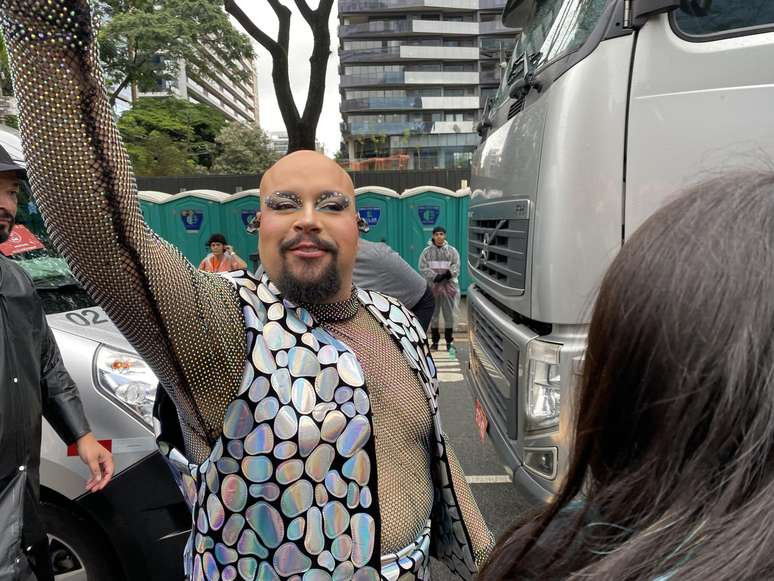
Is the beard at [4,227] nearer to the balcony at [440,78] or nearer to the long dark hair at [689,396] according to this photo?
the long dark hair at [689,396]

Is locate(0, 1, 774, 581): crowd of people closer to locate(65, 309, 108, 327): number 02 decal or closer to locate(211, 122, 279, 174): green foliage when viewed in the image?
locate(65, 309, 108, 327): number 02 decal

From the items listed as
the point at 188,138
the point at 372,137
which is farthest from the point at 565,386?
the point at 372,137

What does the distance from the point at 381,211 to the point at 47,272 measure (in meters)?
8.01

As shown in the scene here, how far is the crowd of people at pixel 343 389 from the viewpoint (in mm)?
593

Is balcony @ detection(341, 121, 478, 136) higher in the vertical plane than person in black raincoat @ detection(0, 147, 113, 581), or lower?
higher

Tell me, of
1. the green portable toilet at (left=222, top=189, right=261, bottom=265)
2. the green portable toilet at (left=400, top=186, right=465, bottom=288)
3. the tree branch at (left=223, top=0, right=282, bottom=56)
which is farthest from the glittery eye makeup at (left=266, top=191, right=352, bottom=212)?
the green portable toilet at (left=222, top=189, right=261, bottom=265)

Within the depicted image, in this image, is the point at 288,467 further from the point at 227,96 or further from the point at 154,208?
the point at 227,96

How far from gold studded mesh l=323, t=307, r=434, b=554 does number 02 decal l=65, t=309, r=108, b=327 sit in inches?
62.1

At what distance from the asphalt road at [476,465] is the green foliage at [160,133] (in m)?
19.6

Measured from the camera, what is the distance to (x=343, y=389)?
116 cm

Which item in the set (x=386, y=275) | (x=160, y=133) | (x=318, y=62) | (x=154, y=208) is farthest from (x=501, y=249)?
(x=160, y=133)

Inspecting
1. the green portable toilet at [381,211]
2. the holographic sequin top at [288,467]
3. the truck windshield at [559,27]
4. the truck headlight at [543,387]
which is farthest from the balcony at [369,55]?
the holographic sequin top at [288,467]

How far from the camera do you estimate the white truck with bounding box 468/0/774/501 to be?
1.88 meters

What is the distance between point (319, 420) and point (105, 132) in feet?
2.10
